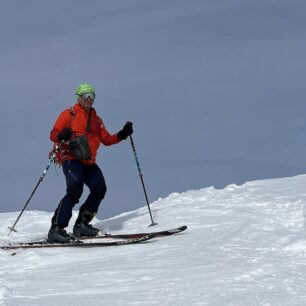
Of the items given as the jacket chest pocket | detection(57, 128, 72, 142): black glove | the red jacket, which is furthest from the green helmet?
detection(57, 128, 72, 142): black glove

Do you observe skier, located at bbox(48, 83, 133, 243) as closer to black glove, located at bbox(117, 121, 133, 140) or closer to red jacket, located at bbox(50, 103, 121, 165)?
red jacket, located at bbox(50, 103, 121, 165)

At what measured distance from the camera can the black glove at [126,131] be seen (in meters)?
10.8

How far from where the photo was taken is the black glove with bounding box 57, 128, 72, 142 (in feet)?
32.5

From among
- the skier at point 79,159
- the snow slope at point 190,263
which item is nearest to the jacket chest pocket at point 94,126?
the skier at point 79,159

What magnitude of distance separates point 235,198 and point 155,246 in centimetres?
385

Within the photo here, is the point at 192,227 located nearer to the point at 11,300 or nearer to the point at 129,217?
the point at 129,217

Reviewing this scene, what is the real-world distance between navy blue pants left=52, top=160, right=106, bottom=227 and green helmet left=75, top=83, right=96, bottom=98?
1.08 meters

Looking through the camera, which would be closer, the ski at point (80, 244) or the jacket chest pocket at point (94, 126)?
the ski at point (80, 244)

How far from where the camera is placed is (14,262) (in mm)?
8523

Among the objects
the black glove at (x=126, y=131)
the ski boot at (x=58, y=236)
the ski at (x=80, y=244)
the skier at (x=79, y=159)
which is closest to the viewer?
the ski at (x=80, y=244)

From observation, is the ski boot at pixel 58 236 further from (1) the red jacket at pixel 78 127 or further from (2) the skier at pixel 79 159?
(1) the red jacket at pixel 78 127

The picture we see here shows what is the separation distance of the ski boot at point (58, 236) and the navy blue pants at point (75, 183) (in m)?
0.08

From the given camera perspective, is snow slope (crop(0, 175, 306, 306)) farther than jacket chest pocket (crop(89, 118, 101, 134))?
No

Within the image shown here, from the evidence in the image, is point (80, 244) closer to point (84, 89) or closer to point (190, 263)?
point (84, 89)
